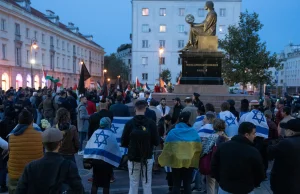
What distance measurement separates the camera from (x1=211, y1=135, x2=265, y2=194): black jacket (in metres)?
4.03

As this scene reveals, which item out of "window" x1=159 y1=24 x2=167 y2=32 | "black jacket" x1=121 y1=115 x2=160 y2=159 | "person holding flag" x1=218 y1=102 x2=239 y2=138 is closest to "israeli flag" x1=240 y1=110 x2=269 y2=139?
"person holding flag" x1=218 y1=102 x2=239 y2=138

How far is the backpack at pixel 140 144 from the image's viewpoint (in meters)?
5.58

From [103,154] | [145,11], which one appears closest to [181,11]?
[145,11]

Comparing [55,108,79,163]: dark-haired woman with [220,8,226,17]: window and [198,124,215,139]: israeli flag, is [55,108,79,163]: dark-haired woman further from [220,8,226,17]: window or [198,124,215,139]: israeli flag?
[220,8,226,17]: window

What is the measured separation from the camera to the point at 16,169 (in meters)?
4.79

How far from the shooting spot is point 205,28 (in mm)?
16188

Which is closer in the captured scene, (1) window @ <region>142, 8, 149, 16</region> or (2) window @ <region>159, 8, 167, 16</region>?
(1) window @ <region>142, 8, 149, 16</region>

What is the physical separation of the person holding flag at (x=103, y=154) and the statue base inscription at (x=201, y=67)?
10951 millimetres

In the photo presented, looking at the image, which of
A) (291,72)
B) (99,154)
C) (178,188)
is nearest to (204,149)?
(178,188)

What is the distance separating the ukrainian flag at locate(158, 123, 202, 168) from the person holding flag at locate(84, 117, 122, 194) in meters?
0.90

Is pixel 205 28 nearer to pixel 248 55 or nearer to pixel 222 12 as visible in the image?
pixel 248 55

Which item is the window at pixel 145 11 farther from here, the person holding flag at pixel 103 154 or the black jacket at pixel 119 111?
the person holding flag at pixel 103 154

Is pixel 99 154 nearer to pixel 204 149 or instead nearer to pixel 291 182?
pixel 204 149

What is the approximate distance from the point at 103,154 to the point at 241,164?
254 cm
